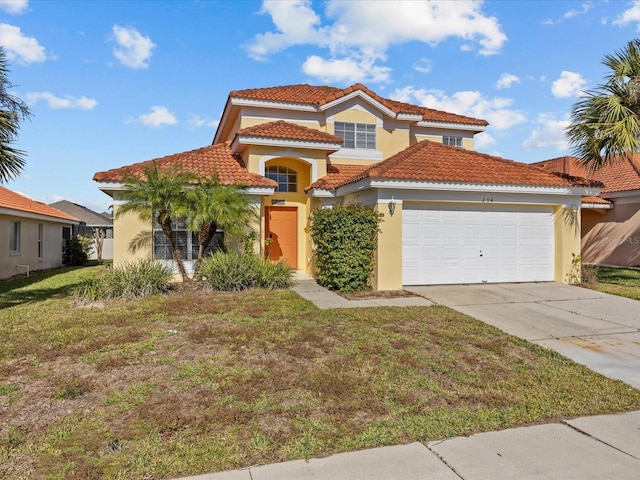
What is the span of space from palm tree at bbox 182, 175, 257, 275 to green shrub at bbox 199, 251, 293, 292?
824 millimetres

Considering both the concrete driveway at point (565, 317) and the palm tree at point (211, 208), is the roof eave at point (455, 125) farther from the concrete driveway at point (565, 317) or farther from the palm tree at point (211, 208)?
the palm tree at point (211, 208)

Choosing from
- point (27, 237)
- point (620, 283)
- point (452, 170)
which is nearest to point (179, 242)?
point (452, 170)

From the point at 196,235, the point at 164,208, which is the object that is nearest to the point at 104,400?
the point at 164,208

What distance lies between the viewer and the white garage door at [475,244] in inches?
520

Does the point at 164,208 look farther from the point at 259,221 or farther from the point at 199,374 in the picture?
the point at 199,374

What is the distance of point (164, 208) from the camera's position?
480 inches

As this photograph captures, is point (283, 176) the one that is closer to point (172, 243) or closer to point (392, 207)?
point (172, 243)

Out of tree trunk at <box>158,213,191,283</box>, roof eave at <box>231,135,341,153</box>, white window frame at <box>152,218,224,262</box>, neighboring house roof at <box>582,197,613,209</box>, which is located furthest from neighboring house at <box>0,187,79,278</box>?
neighboring house roof at <box>582,197,613,209</box>

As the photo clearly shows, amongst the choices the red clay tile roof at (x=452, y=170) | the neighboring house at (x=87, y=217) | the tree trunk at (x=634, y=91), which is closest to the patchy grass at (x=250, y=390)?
the red clay tile roof at (x=452, y=170)

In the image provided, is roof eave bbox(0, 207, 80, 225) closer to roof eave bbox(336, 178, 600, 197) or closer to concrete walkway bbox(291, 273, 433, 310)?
concrete walkway bbox(291, 273, 433, 310)

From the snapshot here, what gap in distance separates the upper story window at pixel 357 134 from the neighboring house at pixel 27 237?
14.5 meters

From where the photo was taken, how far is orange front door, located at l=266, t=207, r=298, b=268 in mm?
16781

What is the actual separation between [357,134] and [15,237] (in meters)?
16.6

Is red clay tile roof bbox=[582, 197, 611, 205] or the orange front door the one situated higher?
red clay tile roof bbox=[582, 197, 611, 205]
